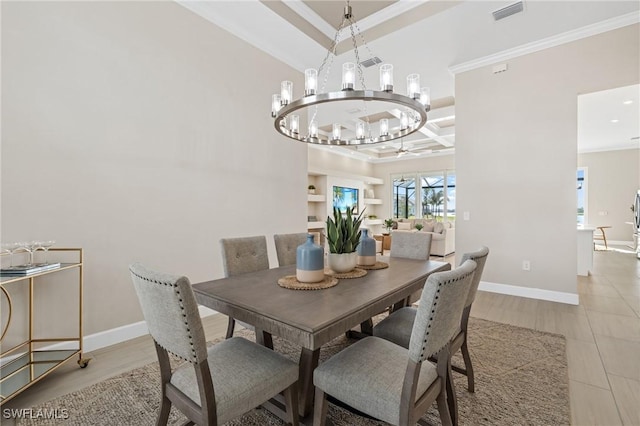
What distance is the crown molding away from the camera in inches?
126

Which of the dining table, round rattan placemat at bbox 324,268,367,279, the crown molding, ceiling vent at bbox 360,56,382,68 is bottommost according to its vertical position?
the dining table

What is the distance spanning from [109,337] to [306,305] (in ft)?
6.98

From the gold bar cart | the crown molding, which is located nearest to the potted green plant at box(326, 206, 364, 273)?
the gold bar cart

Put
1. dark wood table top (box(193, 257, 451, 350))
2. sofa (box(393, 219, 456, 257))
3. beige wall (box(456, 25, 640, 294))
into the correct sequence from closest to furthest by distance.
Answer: dark wood table top (box(193, 257, 451, 350)) < beige wall (box(456, 25, 640, 294)) < sofa (box(393, 219, 456, 257))

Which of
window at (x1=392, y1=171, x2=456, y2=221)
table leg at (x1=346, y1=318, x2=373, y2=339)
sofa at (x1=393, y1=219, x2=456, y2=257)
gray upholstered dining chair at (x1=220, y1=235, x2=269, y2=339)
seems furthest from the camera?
A: window at (x1=392, y1=171, x2=456, y2=221)

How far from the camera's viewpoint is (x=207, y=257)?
3188mm

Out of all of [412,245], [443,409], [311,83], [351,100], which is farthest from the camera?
[412,245]

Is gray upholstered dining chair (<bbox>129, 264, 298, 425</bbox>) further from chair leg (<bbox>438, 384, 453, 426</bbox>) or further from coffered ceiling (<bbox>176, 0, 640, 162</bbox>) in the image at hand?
coffered ceiling (<bbox>176, 0, 640, 162</bbox>)

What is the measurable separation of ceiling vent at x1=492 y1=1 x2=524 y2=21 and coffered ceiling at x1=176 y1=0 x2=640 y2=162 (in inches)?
1.9

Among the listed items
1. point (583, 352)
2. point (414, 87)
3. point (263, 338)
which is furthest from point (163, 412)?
point (583, 352)

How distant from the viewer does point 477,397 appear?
5.73 feet

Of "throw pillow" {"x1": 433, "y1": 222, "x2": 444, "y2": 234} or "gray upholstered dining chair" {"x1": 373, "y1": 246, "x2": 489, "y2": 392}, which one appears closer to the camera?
"gray upholstered dining chair" {"x1": 373, "y1": 246, "x2": 489, "y2": 392}

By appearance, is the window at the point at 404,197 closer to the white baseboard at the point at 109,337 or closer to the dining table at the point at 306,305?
the dining table at the point at 306,305

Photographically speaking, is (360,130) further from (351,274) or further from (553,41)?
(553,41)
